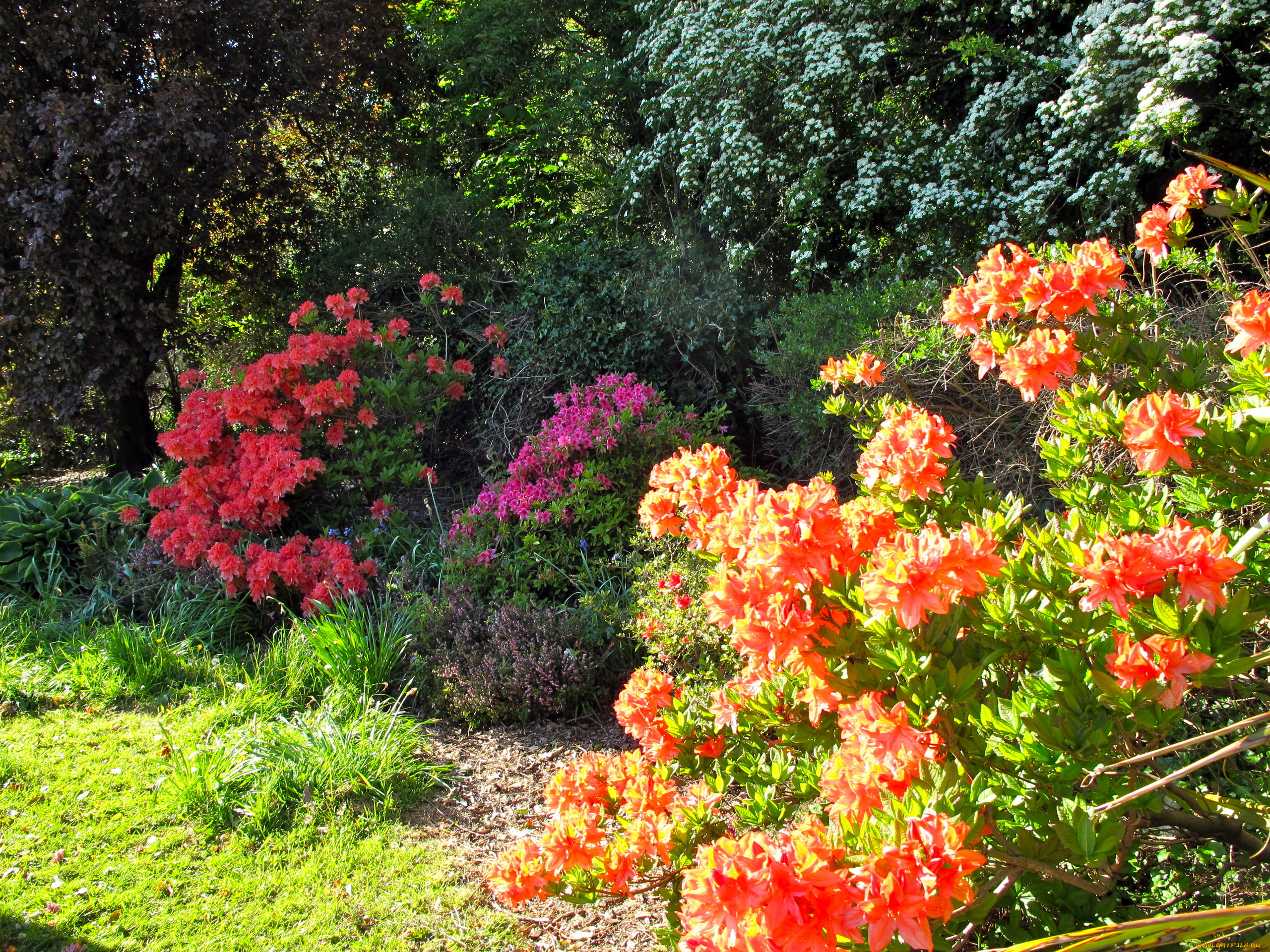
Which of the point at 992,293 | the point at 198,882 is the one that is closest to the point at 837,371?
the point at 992,293

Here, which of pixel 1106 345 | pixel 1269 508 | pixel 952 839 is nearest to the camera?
pixel 952 839

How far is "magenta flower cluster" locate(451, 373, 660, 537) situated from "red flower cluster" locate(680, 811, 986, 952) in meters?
3.40

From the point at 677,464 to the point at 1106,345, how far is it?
3.50 feet

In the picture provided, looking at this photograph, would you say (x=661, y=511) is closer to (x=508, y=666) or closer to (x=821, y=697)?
(x=821, y=697)

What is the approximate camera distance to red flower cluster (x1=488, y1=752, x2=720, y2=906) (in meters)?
1.70

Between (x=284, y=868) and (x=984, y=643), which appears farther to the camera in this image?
(x=284, y=868)

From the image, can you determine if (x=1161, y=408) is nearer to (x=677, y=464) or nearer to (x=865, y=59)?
(x=677, y=464)

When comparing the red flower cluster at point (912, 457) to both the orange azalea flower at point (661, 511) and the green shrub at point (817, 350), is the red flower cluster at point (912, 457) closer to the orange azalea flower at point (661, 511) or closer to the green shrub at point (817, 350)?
the orange azalea flower at point (661, 511)

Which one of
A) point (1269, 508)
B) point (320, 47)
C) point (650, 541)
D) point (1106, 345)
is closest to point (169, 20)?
point (320, 47)

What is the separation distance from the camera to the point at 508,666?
3602mm

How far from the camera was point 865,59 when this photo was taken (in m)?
5.44

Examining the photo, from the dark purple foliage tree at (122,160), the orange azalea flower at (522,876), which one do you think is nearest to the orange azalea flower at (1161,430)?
the orange azalea flower at (522,876)

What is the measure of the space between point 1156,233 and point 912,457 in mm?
1239

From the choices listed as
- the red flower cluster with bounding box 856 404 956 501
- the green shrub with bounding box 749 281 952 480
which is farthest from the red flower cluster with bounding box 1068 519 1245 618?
the green shrub with bounding box 749 281 952 480
